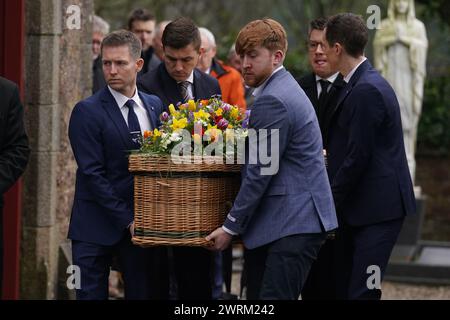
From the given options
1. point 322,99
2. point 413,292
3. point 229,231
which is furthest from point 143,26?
point 229,231

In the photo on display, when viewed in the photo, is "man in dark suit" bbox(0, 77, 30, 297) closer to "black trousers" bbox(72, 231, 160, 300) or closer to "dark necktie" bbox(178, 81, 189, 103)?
"black trousers" bbox(72, 231, 160, 300)

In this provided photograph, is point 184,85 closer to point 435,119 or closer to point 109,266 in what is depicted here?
point 109,266

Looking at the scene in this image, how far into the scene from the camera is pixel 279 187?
668 cm

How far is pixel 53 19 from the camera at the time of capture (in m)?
10.0

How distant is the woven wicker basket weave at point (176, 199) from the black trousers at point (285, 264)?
1.27ft

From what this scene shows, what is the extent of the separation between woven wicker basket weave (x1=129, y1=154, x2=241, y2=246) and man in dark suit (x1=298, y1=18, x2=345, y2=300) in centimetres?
146

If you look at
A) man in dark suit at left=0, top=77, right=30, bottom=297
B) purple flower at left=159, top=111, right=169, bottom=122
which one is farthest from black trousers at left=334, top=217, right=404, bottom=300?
man in dark suit at left=0, top=77, right=30, bottom=297

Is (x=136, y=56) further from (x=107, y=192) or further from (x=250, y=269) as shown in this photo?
(x=250, y=269)

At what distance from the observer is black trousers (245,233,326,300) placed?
666cm

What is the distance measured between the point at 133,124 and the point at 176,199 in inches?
32.5

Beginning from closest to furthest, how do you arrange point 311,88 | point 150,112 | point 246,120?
1. point 246,120
2. point 150,112
3. point 311,88

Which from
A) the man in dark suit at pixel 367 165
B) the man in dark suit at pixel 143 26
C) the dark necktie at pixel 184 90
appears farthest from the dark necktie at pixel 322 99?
the man in dark suit at pixel 143 26

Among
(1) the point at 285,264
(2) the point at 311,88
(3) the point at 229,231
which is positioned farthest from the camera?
(2) the point at 311,88

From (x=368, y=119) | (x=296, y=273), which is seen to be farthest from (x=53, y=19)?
(x=296, y=273)
